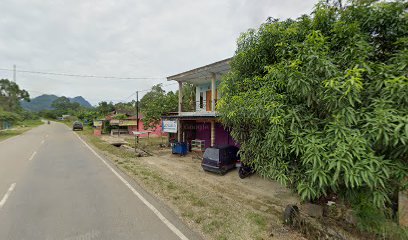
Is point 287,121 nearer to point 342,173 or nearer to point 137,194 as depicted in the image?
point 342,173

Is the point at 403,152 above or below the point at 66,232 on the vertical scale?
above

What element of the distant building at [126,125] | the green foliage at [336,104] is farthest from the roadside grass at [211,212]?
the distant building at [126,125]

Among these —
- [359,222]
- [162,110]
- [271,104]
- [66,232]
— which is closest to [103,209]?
[66,232]

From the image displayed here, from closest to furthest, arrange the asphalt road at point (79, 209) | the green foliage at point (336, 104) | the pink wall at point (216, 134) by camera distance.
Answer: the green foliage at point (336, 104) < the asphalt road at point (79, 209) < the pink wall at point (216, 134)

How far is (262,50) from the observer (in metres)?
4.64

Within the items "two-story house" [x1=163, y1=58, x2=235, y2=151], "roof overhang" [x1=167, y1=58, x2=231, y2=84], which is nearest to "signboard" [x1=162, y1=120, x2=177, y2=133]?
"two-story house" [x1=163, y1=58, x2=235, y2=151]

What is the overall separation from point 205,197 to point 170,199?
1.06 metres

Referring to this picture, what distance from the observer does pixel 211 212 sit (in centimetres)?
502

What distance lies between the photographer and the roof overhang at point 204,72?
11.5 metres

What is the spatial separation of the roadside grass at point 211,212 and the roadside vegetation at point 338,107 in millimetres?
1350

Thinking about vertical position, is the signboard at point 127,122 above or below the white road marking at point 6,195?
above

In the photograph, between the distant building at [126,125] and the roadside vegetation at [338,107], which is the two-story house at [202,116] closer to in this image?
the roadside vegetation at [338,107]

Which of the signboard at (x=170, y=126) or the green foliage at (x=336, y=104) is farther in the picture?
the signboard at (x=170, y=126)

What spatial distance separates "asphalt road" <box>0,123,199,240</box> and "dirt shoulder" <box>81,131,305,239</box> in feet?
1.41
